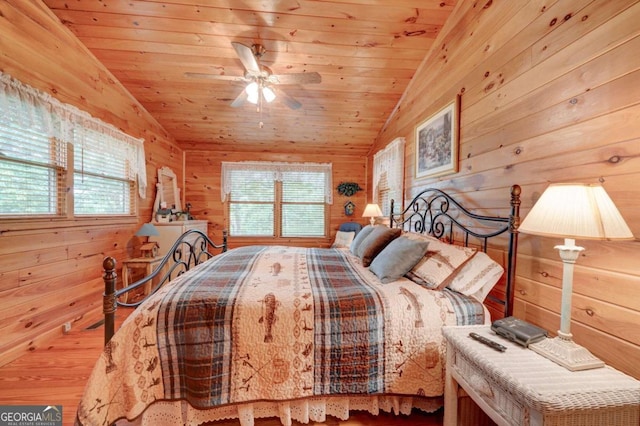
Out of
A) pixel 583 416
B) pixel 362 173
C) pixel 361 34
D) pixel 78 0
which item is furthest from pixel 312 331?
pixel 362 173

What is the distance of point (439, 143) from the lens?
2381mm

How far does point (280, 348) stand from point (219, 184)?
3.95m

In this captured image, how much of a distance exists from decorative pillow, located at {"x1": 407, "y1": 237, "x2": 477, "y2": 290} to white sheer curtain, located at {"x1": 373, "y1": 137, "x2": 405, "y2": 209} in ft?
5.01

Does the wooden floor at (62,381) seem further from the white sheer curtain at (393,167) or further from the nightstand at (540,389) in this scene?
the white sheer curtain at (393,167)

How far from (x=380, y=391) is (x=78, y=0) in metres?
3.74

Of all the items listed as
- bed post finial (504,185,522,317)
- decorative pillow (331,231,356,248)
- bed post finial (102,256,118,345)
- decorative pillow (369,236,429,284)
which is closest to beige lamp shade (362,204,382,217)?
decorative pillow (331,231,356,248)

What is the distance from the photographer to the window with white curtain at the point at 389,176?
3.18m

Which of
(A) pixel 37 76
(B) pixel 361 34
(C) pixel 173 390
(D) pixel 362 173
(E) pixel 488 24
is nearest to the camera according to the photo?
(C) pixel 173 390

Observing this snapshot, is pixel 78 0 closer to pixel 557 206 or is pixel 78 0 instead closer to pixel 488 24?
pixel 488 24

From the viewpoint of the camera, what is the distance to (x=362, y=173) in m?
4.82

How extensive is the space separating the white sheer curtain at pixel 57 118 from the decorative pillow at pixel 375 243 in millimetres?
2913

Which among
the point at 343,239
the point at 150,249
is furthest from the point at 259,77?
the point at 343,239

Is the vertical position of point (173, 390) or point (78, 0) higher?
point (78, 0)

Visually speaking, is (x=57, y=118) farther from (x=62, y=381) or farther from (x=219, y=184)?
(x=219, y=184)
